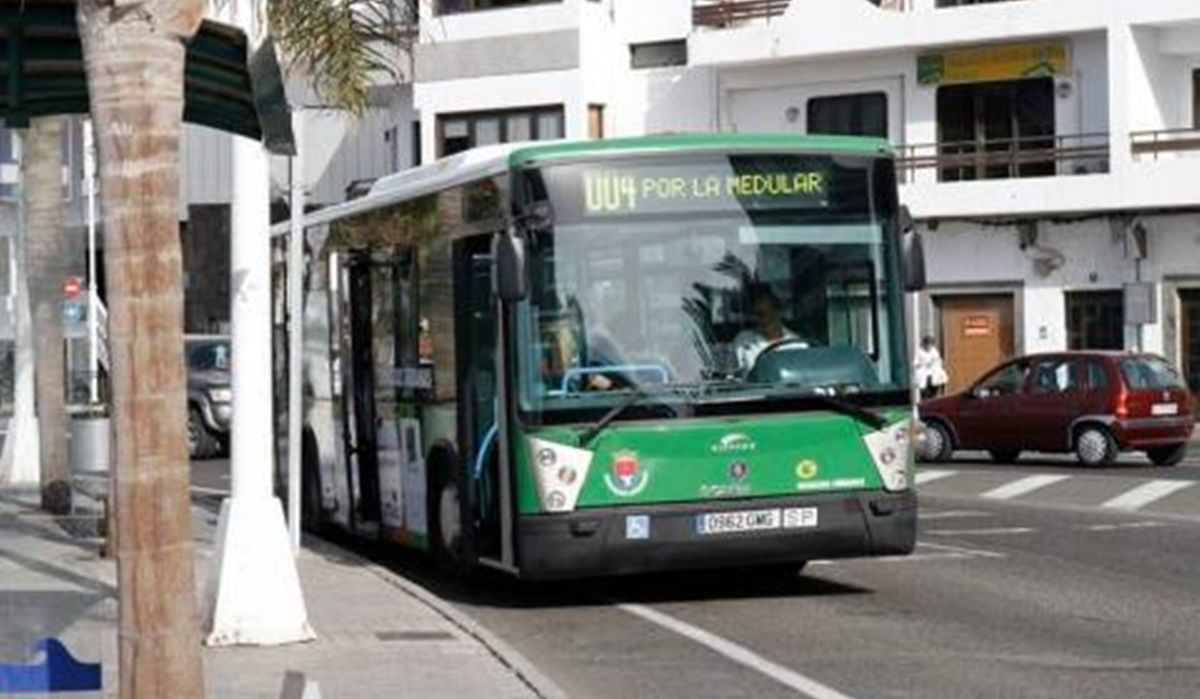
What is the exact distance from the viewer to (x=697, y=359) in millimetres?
13234

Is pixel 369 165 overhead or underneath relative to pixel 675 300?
overhead

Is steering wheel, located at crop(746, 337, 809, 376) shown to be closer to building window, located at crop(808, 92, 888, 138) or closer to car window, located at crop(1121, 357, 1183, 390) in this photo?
car window, located at crop(1121, 357, 1183, 390)

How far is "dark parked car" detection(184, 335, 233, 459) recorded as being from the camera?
32.3 m

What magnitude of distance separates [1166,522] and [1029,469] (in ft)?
27.2

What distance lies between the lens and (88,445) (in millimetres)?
26250

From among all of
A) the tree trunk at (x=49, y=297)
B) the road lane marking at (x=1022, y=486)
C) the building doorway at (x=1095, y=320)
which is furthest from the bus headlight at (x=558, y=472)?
the building doorway at (x=1095, y=320)

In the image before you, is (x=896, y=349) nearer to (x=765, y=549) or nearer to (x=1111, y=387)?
(x=765, y=549)

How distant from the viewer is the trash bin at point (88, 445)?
25.9 m

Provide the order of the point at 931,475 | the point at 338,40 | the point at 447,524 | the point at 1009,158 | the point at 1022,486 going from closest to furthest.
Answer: the point at 447,524, the point at 338,40, the point at 1022,486, the point at 931,475, the point at 1009,158

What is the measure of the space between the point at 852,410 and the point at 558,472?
195 centimetres

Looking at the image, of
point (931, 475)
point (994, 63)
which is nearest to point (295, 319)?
point (931, 475)

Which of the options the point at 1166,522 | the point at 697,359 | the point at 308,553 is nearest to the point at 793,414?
the point at 697,359

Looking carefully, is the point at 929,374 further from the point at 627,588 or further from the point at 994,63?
the point at 627,588

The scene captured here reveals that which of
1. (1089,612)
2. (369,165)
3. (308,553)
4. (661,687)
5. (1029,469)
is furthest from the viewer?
(369,165)
